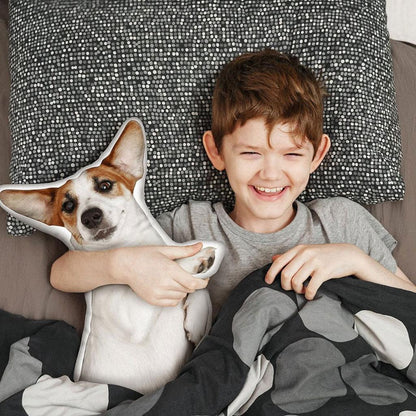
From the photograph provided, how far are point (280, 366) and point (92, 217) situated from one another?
405mm

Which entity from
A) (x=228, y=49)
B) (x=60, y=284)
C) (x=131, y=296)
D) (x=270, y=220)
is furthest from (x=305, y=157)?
(x=60, y=284)

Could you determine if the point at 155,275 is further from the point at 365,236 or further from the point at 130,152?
the point at 365,236

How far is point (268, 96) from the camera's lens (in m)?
1.06

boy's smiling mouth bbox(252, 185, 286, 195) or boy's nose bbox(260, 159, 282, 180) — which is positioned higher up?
boy's nose bbox(260, 159, 282, 180)

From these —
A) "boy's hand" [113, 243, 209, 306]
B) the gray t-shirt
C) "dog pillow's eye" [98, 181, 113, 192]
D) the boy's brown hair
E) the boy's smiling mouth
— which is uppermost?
the boy's brown hair

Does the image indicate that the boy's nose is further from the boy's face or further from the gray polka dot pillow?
the gray polka dot pillow

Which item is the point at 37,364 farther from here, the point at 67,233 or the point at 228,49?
the point at 228,49

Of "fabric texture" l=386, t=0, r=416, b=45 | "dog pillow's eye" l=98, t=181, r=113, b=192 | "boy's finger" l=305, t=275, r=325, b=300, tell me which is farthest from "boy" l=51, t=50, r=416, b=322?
"fabric texture" l=386, t=0, r=416, b=45

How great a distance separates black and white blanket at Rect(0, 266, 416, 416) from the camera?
0.86 metres

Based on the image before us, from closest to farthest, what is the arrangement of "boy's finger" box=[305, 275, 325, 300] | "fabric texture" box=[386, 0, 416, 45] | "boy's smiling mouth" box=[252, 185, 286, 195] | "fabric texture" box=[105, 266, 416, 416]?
1. "fabric texture" box=[105, 266, 416, 416]
2. "boy's finger" box=[305, 275, 325, 300]
3. "boy's smiling mouth" box=[252, 185, 286, 195]
4. "fabric texture" box=[386, 0, 416, 45]

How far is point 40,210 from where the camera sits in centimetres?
103

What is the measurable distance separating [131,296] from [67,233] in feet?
0.54

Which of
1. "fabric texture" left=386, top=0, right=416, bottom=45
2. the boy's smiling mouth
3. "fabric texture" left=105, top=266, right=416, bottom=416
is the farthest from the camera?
"fabric texture" left=386, top=0, right=416, bottom=45

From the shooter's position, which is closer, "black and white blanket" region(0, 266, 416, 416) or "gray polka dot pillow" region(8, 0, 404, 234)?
"black and white blanket" region(0, 266, 416, 416)
